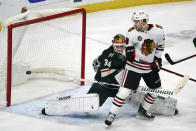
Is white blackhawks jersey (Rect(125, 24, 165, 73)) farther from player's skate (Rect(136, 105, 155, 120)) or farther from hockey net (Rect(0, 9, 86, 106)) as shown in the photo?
hockey net (Rect(0, 9, 86, 106))

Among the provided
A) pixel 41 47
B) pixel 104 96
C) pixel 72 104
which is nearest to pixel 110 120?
pixel 104 96

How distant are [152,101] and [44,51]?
4.61ft

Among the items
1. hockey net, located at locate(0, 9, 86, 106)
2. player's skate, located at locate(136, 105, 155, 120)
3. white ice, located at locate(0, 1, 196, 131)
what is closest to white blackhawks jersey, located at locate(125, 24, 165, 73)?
player's skate, located at locate(136, 105, 155, 120)

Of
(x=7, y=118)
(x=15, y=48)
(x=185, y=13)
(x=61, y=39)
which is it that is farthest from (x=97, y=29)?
(x=7, y=118)

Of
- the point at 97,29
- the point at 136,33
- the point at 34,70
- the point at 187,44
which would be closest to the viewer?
the point at 136,33

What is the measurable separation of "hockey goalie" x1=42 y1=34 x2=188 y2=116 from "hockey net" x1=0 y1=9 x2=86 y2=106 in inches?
15.2

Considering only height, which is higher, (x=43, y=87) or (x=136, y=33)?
(x=136, y=33)

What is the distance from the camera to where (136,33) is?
120 inches

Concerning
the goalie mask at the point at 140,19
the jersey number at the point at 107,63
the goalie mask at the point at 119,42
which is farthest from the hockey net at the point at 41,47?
the goalie mask at the point at 140,19

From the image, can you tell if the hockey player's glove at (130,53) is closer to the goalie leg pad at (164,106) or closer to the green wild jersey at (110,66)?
the green wild jersey at (110,66)

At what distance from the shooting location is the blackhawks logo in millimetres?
3061

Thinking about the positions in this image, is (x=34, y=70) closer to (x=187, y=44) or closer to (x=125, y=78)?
(x=125, y=78)

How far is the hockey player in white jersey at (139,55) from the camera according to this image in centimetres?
305

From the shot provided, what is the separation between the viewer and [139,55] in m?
3.10
